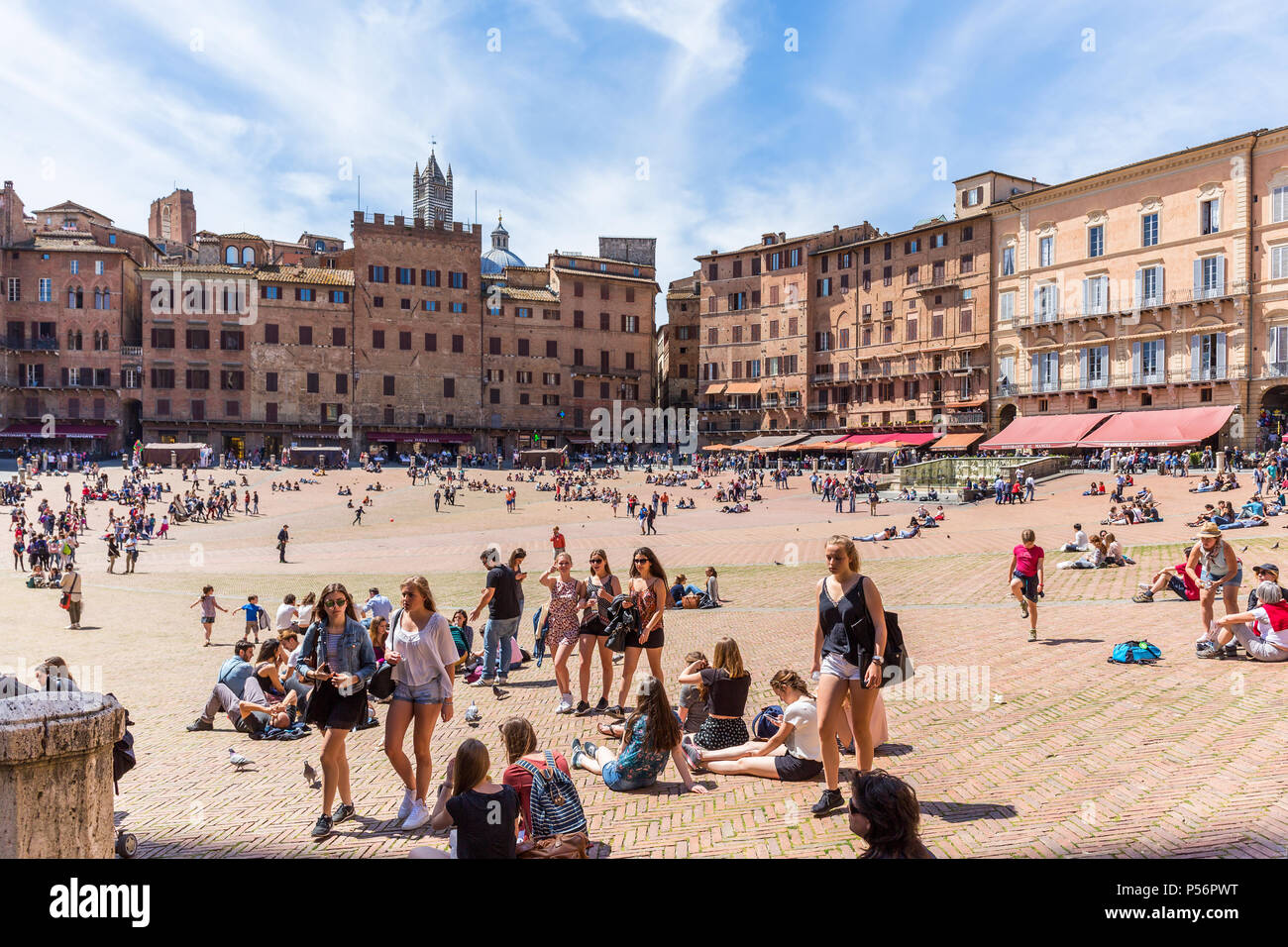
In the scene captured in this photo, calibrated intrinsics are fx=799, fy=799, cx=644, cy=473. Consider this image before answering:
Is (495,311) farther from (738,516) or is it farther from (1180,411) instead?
(1180,411)

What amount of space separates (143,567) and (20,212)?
54130 millimetres

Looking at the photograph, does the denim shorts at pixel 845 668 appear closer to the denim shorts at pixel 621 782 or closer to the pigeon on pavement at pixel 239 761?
the denim shorts at pixel 621 782

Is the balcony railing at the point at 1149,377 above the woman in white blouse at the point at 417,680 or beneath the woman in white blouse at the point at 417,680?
above

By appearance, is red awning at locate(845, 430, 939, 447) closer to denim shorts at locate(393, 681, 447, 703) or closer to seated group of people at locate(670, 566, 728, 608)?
seated group of people at locate(670, 566, 728, 608)

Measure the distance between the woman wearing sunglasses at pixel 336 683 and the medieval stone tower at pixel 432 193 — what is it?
337ft

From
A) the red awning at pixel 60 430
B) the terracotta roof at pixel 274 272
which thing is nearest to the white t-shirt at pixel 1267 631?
the terracotta roof at pixel 274 272

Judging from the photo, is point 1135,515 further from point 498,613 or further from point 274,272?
point 274,272

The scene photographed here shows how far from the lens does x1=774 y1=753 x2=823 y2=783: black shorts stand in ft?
18.6

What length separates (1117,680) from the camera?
25.6ft

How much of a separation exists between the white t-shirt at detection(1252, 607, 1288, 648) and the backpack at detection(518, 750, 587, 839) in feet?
24.8

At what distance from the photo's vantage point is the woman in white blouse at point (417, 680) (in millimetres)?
5164

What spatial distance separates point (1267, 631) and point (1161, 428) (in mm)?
39310

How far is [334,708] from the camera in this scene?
4961 millimetres
